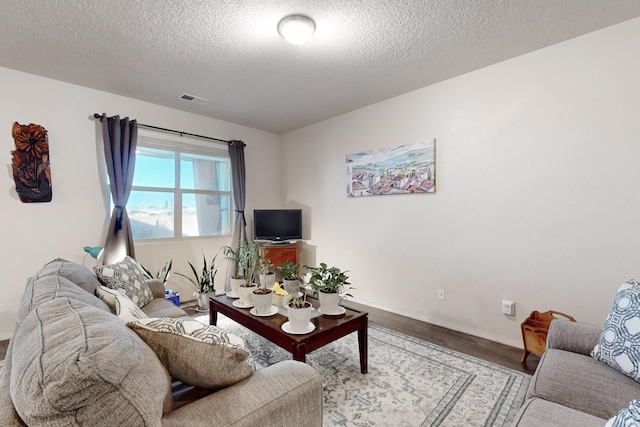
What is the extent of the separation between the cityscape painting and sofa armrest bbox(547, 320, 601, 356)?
5.61 ft

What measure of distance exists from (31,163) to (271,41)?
8.44 feet

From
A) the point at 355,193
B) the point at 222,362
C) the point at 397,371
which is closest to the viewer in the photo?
the point at 222,362

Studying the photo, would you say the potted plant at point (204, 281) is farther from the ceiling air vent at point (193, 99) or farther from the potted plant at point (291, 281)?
the ceiling air vent at point (193, 99)

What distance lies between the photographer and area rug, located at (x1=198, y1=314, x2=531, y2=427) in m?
1.73

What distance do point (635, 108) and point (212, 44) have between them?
10.4 ft

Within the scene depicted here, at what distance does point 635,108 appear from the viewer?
83.2 inches

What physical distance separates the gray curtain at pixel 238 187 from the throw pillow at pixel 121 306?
258 centimetres

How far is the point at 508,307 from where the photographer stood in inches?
105

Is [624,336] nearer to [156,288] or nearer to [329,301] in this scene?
[329,301]

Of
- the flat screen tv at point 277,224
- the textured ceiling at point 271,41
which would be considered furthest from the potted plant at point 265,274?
the flat screen tv at point 277,224

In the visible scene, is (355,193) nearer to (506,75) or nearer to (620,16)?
(506,75)

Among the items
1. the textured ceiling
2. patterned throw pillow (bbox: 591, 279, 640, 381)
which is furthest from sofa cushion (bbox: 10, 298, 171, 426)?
the textured ceiling

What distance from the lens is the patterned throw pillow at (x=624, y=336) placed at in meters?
1.33

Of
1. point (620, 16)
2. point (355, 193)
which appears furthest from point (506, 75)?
point (355, 193)
